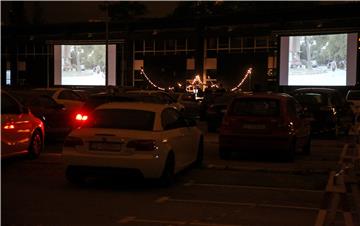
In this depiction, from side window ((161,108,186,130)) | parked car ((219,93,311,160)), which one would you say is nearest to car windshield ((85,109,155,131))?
side window ((161,108,186,130))

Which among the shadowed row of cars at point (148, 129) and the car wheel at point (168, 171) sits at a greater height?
the shadowed row of cars at point (148, 129)

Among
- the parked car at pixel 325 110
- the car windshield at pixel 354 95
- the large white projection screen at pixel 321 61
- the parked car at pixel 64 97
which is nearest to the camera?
the parked car at pixel 64 97

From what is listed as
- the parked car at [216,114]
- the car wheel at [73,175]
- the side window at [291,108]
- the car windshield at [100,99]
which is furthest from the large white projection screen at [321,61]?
the car wheel at [73,175]

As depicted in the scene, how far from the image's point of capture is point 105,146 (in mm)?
10219

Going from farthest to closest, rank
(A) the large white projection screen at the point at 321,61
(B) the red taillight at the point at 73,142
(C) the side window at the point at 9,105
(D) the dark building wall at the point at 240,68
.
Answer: (D) the dark building wall at the point at 240,68 → (A) the large white projection screen at the point at 321,61 → (C) the side window at the point at 9,105 → (B) the red taillight at the point at 73,142

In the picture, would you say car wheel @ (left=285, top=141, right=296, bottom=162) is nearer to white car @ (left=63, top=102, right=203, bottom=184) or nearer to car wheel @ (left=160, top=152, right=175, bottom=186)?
white car @ (left=63, top=102, right=203, bottom=184)

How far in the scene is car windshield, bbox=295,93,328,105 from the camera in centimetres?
2047

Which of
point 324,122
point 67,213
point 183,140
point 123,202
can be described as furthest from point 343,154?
point 67,213

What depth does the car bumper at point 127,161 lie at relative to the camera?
10109mm

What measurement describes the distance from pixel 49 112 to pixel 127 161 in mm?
7585

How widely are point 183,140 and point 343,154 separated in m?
5.87

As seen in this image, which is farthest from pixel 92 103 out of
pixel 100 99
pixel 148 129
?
pixel 148 129

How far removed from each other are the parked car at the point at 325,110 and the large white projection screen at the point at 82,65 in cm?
2811

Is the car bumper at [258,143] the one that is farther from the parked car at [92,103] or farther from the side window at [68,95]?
the side window at [68,95]
